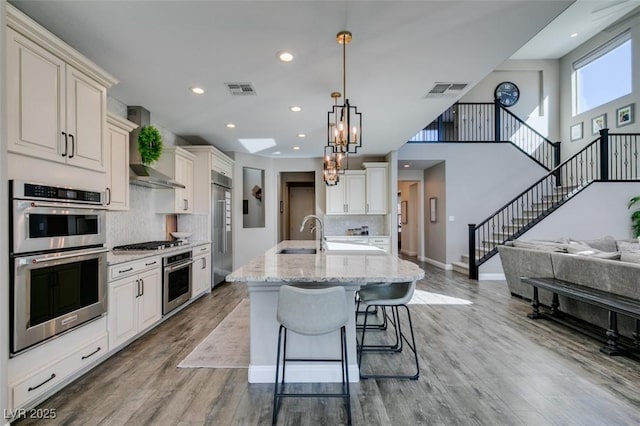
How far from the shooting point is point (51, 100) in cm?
204

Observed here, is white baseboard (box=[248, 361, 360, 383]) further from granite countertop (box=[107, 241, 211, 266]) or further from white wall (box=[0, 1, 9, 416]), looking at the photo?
granite countertop (box=[107, 241, 211, 266])

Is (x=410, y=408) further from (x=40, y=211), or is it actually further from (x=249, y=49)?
(x=249, y=49)

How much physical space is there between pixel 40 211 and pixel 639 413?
12.9 ft

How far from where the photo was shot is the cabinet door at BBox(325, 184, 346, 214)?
6.82 m

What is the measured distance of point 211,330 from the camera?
3.36m

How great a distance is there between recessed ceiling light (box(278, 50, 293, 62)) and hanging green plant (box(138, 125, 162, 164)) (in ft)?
6.61

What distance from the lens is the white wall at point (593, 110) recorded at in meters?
6.31

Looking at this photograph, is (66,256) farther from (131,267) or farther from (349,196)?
(349,196)

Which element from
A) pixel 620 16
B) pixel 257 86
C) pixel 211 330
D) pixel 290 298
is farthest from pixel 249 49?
pixel 620 16

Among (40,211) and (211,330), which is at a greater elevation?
(40,211)

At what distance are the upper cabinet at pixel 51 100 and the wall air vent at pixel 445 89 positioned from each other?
322 cm

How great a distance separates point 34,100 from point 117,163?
3.87ft

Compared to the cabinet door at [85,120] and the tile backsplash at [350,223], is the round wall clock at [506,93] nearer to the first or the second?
the tile backsplash at [350,223]

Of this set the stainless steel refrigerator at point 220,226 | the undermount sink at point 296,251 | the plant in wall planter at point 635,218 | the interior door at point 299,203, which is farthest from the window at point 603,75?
the stainless steel refrigerator at point 220,226
